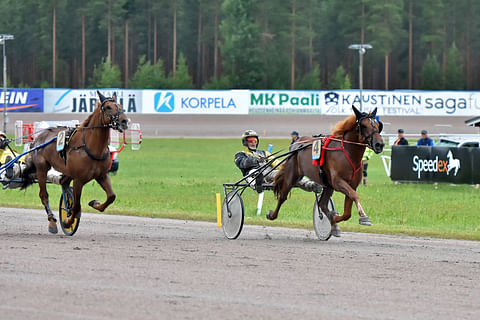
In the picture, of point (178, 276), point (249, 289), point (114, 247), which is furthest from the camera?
point (114, 247)

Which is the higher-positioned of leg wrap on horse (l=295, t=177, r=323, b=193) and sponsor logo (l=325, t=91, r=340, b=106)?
sponsor logo (l=325, t=91, r=340, b=106)

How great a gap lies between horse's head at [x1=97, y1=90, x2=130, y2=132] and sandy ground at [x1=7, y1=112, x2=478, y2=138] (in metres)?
35.4

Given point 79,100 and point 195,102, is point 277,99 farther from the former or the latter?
point 79,100

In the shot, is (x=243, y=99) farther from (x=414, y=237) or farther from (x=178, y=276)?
(x=178, y=276)

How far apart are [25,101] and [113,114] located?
1470 inches

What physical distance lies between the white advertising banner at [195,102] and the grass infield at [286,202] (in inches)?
630

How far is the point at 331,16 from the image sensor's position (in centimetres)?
7662

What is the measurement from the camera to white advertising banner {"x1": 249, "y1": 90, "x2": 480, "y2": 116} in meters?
47.1

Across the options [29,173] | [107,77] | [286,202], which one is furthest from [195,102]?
[29,173]

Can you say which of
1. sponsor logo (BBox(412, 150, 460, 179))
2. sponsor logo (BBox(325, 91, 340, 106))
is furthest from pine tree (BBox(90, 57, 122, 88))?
sponsor logo (BBox(412, 150, 460, 179))

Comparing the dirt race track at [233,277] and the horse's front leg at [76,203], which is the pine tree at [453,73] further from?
the horse's front leg at [76,203]

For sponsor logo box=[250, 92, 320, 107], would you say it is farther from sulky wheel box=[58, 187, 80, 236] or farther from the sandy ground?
sulky wheel box=[58, 187, 80, 236]

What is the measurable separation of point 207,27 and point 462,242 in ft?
216

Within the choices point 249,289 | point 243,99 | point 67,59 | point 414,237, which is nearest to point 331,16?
point 67,59
